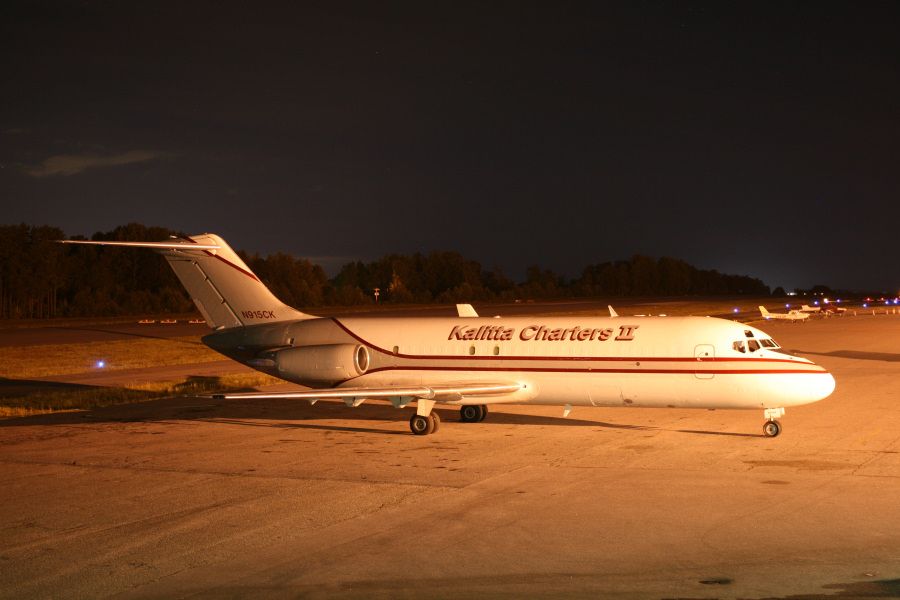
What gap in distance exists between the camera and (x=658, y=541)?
1159 centimetres

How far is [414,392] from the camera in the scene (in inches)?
819

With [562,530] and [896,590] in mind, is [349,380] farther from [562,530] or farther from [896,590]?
[896,590]

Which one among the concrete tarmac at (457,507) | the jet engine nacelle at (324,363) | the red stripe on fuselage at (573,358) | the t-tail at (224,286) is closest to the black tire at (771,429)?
the concrete tarmac at (457,507)

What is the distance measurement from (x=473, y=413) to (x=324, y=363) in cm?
385

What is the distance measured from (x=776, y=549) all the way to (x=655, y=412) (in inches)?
523

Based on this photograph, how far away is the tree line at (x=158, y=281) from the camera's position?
94812 millimetres

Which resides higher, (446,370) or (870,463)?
(446,370)

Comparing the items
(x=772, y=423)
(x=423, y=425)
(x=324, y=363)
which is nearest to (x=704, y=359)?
(x=772, y=423)

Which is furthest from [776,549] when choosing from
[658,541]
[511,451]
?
[511,451]

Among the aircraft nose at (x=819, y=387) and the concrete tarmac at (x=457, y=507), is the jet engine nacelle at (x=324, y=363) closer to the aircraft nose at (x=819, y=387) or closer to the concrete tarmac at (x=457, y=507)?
the concrete tarmac at (x=457, y=507)

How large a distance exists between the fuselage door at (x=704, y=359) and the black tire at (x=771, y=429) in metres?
1.65

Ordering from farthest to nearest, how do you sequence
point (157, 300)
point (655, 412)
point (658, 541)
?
point (157, 300)
point (655, 412)
point (658, 541)

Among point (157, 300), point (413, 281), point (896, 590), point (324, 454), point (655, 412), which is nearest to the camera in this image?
point (896, 590)

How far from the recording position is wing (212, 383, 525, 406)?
67.3ft
